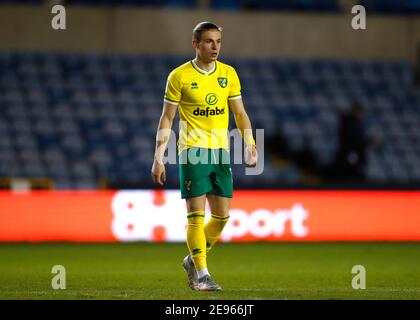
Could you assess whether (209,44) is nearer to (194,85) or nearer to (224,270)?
(194,85)

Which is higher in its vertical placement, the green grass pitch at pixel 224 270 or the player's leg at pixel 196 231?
the player's leg at pixel 196 231

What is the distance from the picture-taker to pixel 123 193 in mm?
14930

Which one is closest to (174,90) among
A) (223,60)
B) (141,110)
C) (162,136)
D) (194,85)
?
(194,85)

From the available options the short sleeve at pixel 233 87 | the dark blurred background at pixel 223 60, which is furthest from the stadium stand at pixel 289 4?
the short sleeve at pixel 233 87

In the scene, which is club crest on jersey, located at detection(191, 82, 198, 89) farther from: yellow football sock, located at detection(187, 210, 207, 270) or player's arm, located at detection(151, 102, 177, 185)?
yellow football sock, located at detection(187, 210, 207, 270)

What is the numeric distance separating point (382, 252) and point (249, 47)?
27.5ft

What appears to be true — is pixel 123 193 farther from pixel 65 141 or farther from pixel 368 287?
pixel 368 287

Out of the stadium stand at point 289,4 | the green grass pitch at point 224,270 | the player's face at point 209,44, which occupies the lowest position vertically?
Answer: the green grass pitch at point 224,270

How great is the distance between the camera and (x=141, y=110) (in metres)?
19.2

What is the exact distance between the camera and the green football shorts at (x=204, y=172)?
8320mm

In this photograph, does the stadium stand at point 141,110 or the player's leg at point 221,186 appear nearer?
the player's leg at point 221,186

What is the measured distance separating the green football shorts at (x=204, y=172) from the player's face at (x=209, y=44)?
29.7 inches

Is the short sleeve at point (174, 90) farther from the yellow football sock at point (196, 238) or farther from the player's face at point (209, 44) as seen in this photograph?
the yellow football sock at point (196, 238)
